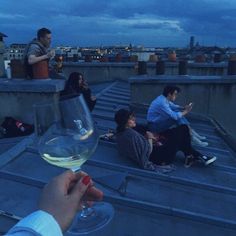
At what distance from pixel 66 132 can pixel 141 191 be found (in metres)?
3.12

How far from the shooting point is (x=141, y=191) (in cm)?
532

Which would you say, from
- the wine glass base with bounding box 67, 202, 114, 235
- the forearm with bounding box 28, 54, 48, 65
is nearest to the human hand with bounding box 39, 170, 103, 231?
the wine glass base with bounding box 67, 202, 114, 235

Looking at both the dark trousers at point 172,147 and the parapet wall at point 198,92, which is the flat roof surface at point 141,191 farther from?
the parapet wall at point 198,92

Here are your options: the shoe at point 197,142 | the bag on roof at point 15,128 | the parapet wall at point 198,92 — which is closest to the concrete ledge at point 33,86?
the bag on roof at point 15,128

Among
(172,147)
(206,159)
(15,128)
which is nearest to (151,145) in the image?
(172,147)

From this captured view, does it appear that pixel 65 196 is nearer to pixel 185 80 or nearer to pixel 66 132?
pixel 66 132

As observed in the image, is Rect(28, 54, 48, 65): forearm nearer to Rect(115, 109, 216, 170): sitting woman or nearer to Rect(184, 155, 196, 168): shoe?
Rect(115, 109, 216, 170): sitting woman

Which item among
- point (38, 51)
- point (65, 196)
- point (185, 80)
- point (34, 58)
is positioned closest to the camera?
point (65, 196)

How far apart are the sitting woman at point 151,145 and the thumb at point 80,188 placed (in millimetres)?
4354

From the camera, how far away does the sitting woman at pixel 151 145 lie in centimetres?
643

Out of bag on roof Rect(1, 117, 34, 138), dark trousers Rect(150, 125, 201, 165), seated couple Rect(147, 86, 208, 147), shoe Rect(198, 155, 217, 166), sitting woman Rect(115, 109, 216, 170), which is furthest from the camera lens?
seated couple Rect(147, 86, 208, 147)

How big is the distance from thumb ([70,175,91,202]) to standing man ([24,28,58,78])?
5.39m

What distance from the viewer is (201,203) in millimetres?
5258

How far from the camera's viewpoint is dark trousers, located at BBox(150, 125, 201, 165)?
6773 millimetres
